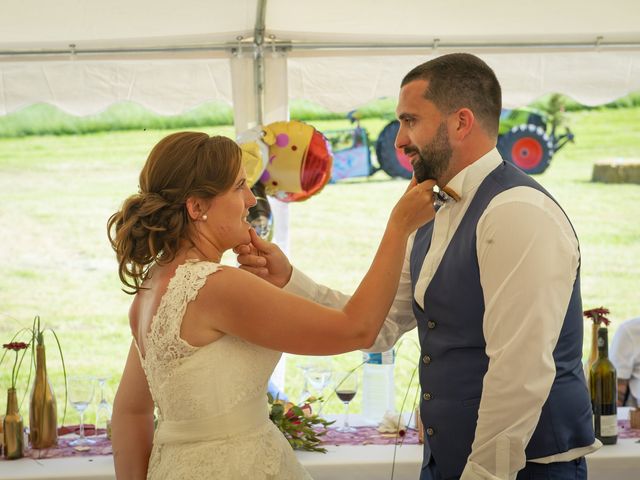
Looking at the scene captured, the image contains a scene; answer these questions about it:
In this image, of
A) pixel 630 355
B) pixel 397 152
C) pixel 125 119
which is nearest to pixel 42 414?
pixel 630 355

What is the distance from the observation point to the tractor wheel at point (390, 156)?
5051 millimetres

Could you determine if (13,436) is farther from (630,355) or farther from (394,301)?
(630,355)

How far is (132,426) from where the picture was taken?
6.87ft

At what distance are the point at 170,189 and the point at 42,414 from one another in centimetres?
159

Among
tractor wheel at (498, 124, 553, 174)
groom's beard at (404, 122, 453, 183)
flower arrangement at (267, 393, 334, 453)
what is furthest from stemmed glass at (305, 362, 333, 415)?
tractor wheel at (498, 124, 553, 174)

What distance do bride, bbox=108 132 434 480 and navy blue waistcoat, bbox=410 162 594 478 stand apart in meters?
0.15

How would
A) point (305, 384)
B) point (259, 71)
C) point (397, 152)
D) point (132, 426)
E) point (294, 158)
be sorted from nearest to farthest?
point (132, 426) → point (305, 384) → point (294, 158) → point (259, 71) → point (397, 152)

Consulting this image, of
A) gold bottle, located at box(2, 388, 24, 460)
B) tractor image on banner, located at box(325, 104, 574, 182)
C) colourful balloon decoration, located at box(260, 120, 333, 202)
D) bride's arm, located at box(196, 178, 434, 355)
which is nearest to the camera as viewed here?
bride's arm, located at box(196, 178, 434, 355)

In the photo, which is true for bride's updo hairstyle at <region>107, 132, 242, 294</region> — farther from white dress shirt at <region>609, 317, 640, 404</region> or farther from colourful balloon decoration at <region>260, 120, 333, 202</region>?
white dress shirt at <region>609, 317, 640, 404</region>

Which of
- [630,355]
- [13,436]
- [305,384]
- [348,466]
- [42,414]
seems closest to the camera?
Answer: [348,466]

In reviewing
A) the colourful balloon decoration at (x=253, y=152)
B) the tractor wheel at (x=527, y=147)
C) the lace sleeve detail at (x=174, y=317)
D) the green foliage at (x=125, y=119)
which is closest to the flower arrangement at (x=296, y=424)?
the colourful balloon decoration at (x=253, y=152)

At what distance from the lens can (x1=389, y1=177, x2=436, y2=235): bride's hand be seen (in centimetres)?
193

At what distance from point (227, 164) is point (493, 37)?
2.52 metres

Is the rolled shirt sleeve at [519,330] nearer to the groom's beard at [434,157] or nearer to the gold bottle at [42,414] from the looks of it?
the groom's beard at [434,157]
